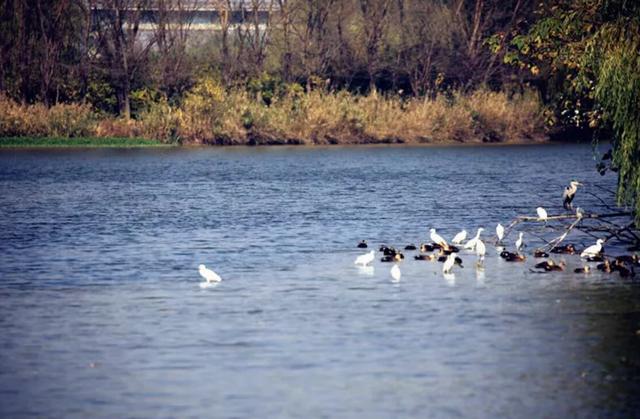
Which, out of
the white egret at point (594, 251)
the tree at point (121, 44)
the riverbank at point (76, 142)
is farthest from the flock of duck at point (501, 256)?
the tree at point (121, 44)

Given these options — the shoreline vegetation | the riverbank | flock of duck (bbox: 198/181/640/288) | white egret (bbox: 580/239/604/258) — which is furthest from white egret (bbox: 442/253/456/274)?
the riverbank

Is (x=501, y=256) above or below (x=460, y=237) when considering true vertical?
below

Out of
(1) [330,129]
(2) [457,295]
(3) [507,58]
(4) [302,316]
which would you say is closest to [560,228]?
(3) [507,58]

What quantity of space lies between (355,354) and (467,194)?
936 inches

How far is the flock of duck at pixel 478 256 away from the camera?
21.9 meters

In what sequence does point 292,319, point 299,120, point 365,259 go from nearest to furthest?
1. point 292,319
2. point 365,259
3. point 299,120

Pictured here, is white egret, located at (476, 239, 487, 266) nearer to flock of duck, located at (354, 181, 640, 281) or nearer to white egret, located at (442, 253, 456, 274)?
flock of duck, located at (354, 181, 640, 281)

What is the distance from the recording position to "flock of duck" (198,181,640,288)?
21.9 metres

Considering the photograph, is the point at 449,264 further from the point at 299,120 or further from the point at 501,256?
the point at 299,120

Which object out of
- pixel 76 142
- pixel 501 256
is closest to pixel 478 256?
pixel 501 256

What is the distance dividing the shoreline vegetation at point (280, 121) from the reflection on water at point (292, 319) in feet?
90.7

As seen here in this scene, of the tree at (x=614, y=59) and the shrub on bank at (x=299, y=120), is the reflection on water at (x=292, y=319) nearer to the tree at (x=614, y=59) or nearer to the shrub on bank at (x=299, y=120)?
the tree at (x=614, y=59)

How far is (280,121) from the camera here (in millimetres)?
64438

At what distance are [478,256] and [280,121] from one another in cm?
4075
